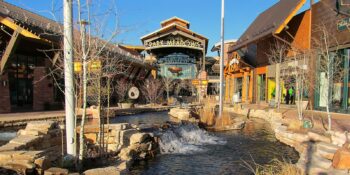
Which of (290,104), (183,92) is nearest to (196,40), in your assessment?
(183,92)

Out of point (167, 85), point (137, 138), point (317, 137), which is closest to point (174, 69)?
point (167, 85)

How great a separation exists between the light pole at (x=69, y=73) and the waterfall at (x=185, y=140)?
4342 mm

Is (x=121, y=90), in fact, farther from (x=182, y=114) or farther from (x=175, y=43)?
(x=175, y=43)

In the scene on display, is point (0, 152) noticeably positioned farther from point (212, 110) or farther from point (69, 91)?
point (212, 110)

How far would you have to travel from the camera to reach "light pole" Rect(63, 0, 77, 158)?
20.2 feet

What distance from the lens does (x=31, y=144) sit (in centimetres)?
768

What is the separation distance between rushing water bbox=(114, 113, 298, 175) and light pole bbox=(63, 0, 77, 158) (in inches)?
85.6

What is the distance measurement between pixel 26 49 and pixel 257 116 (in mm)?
16536

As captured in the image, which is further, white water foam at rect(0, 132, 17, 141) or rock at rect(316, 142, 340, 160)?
white water foam at rect(0, 132, 17, 141)

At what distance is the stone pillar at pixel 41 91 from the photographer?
21.6 m

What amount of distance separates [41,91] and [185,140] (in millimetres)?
14073

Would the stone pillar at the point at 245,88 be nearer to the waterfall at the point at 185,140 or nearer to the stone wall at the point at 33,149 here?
the waterfall at the point at 185,140

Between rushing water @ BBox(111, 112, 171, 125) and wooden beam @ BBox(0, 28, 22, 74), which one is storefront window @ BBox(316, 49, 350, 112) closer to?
rushing water @ BBox(111, 112, 171, 125)

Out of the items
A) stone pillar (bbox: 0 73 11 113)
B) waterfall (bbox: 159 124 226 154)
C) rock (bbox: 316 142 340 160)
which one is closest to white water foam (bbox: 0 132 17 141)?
waterfall (bbox: 159 124 226 154)
